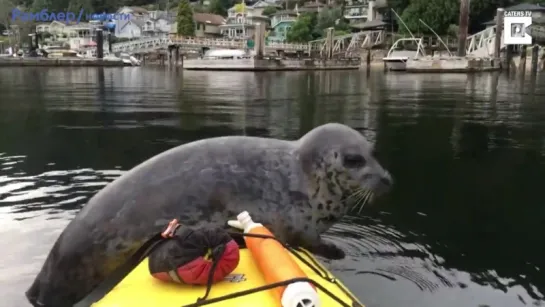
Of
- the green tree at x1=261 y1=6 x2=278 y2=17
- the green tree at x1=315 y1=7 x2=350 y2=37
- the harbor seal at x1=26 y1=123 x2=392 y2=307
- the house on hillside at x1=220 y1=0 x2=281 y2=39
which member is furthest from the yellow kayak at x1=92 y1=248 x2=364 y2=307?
the green tree at x1=261 y1=6 x2=278 y2=17

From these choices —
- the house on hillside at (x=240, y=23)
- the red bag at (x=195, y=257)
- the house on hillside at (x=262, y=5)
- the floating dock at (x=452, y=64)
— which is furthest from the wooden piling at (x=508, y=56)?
the house on hillside at (x=262, y=5)

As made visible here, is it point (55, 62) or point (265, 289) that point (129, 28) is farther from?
point (265, 289)

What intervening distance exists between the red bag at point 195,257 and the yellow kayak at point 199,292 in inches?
2.5

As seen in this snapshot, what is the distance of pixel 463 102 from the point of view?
81.4 ft

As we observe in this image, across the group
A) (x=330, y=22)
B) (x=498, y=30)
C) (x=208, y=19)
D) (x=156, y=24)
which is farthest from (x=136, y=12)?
(x=498, y=30)

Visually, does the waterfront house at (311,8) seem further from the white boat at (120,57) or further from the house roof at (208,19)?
the white boat at (120,57)

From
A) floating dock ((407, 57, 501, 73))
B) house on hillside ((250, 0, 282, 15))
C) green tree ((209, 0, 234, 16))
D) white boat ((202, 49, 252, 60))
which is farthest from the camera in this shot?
green tree ((209, 0, 234, 16))

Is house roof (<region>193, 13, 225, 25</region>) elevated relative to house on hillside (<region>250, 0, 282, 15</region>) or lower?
lower

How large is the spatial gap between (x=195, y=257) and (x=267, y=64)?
2551 inches

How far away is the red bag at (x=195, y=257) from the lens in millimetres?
4039

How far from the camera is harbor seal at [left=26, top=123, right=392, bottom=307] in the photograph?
15.7 feet

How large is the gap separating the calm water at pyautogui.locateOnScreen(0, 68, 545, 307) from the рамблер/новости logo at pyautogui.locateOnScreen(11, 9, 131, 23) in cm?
10883

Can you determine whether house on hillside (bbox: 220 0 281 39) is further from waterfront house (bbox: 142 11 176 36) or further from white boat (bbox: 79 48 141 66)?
white boat (bbox: 79 48 141 66)

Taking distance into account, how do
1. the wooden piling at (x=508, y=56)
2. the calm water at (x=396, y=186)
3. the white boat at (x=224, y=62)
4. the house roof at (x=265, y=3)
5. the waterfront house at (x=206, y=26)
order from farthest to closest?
the house roof at (x=265, y=3) → the waterfront house at (x=206, y=26) → the white boat at (x=224, y=62) → the wooden piling at (x=508, y=56) → the calm water at (x=396, y=186)
